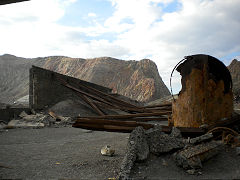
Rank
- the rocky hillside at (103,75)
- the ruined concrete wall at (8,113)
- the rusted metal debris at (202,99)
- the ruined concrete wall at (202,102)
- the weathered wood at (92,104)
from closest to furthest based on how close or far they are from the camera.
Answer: the rusted metal debris at (202,99) < the ruined concrete wall at (202,102) < the ruined concrete wall at (8,113) < the weathered wood at (92,104) < the rocky hillside at (103,75)

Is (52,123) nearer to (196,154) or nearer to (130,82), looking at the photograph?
(196,154)

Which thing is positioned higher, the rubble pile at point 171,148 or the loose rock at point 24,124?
the rubble pile at point 171,148

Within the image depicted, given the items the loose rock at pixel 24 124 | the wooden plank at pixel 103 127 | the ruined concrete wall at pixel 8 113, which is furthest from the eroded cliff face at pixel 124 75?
the wooden plank at pixel 103 127

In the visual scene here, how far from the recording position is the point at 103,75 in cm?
4184

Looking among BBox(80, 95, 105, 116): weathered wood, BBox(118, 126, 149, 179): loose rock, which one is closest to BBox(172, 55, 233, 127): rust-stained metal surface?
BBox(118, 126, 149, 179): loose rock

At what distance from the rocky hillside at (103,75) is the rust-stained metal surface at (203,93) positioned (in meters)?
29.8

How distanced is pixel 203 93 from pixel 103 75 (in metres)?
38.8

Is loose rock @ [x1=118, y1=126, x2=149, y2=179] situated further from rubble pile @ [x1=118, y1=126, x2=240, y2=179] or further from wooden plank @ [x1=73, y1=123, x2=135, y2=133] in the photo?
wooden plank @ [x1=73, y1=123, x2=135, y2=133]

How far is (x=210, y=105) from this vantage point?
3.54m

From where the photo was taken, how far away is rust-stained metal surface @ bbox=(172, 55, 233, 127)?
3.55m

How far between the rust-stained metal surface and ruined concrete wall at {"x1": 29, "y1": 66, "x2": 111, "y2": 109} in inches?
366

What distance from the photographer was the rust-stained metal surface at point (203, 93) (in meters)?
3.55

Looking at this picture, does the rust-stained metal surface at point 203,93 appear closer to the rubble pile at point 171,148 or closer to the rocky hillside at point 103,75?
the rubble pile at point 171,148

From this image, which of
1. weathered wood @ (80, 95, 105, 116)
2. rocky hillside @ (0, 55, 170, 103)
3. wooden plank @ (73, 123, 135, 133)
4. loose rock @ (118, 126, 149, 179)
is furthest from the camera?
rocky hillside @ (0, 55, 170, 103)
